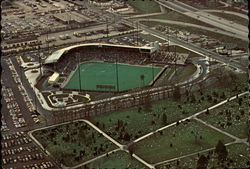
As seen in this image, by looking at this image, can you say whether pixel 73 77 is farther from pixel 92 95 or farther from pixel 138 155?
pixel 138 155

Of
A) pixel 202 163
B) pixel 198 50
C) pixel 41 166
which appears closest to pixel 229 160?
pixel 202 163

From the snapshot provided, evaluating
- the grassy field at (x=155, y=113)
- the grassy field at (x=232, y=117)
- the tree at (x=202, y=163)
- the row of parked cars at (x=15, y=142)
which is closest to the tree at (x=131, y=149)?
the grassy field at (x=155, y=113)

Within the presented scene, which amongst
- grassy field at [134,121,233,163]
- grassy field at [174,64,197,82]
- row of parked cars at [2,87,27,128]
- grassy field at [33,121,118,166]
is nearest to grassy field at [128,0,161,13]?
grassy field at [174,64,197,82]

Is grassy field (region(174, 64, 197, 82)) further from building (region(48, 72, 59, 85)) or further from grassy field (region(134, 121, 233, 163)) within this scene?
building (region(48, 72, 59, 85))

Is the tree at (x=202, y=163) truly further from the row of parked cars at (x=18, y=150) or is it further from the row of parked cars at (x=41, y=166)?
the row of parked cars at (x=18, y=150)

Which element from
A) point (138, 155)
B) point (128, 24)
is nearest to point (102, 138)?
point (138, 155)
